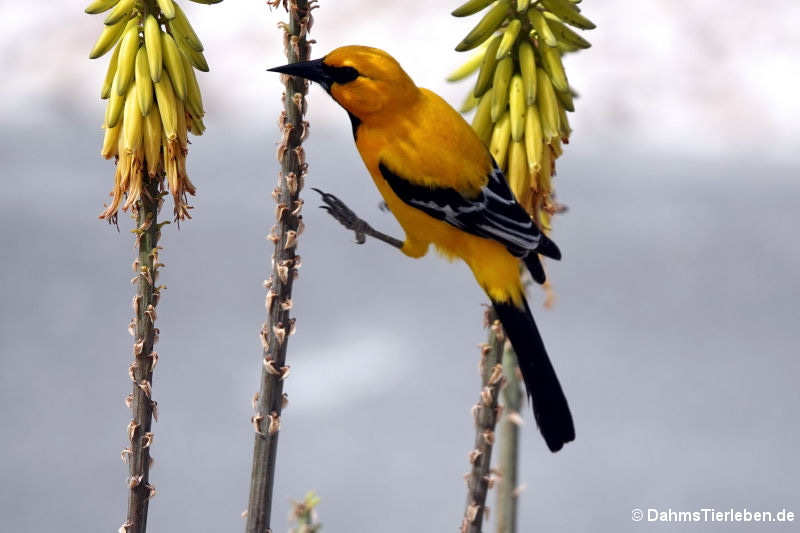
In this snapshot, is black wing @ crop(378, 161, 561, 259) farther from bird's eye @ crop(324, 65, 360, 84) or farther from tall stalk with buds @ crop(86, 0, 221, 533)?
tall stalk with buds @ crop(86, 0, 221, 533)

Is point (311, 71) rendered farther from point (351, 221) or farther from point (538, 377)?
point (538, 377)

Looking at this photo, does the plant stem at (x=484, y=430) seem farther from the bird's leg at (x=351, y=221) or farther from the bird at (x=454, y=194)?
the bird's leg at (x=351, y=221)

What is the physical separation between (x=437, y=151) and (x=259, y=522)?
2086 mm

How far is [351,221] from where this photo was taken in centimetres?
593

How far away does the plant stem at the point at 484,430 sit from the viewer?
18.2 ft

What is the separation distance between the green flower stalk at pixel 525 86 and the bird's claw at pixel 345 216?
83cm

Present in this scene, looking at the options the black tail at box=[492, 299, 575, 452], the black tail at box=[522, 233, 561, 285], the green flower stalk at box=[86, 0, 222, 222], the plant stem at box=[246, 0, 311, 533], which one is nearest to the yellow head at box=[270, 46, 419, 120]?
the plant stem at box=[246, 0, 311, 533]

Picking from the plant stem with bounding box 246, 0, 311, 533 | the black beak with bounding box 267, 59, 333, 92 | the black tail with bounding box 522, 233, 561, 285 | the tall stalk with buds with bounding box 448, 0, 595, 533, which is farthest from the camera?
the tall stalk with buds with bounding box 448, 0, 595, 533

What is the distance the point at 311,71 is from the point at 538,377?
186 cm

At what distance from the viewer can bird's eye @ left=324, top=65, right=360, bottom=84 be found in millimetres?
4953

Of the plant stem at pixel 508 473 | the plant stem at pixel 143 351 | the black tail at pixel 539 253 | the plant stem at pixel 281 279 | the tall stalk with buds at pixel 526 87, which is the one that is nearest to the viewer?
the plant stem at pixel 281 279

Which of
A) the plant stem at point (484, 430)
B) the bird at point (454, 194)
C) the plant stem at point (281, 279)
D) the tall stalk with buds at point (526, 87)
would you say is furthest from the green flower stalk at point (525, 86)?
the plant stem at point (281, 279)

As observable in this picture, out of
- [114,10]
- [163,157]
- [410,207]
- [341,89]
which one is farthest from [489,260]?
[114,10]

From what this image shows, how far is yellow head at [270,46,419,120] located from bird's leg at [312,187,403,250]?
0.78m
